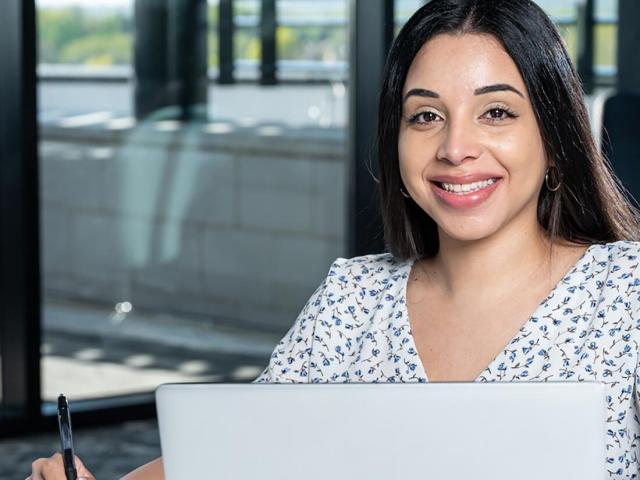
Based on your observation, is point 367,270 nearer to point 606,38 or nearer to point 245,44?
point 245,44

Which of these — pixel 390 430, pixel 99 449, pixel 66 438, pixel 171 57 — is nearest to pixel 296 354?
pixel 66 438

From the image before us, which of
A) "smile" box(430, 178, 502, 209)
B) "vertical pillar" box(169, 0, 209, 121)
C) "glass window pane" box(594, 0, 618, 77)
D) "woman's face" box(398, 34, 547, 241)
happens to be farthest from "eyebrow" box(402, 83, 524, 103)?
"glass window pane" box(594, 0, 618, 77)

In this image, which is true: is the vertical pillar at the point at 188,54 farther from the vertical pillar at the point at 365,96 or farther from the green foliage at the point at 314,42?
the vertical pillar at the point at 365,96

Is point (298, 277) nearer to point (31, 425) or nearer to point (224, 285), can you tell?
point (224, 285)

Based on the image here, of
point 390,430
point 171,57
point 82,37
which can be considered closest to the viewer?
point 390,430

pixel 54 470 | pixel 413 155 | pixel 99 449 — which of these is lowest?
pixel 99 449

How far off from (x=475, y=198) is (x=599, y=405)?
506mm

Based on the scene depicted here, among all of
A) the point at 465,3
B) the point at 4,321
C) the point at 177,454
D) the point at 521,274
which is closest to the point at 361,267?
the point at 521,274

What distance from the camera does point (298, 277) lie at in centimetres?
444

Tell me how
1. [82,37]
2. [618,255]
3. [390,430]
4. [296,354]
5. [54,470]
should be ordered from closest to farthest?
[390,430] < [54,470] < [618,255] < [296,354] < [82,37]

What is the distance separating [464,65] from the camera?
5.01 ft

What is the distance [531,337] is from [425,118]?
29 cm

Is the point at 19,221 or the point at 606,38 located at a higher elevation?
the point at 606,38

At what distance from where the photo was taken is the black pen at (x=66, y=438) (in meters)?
1.26
